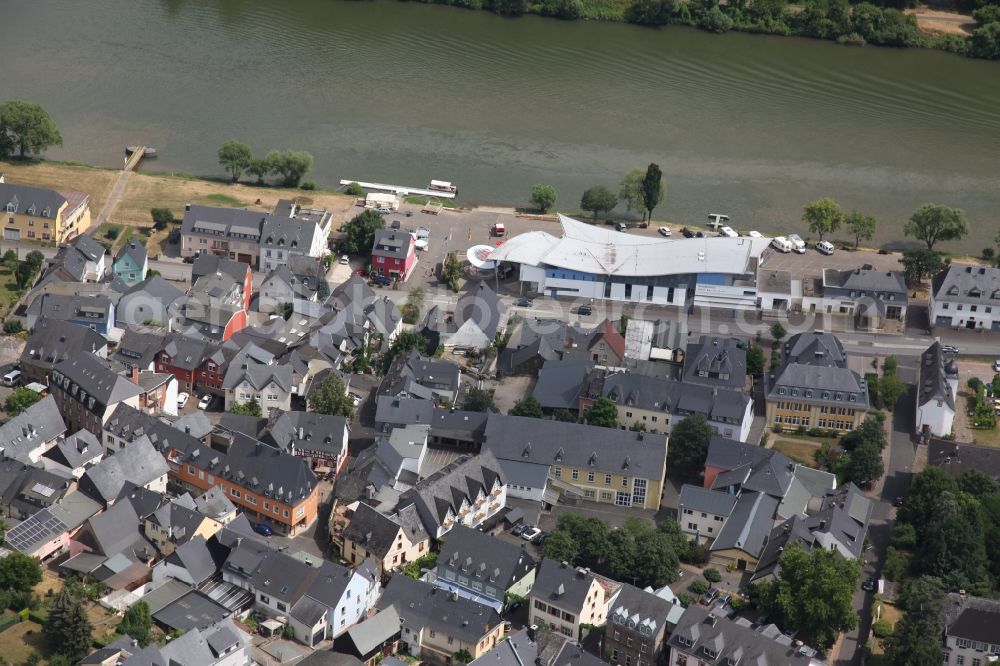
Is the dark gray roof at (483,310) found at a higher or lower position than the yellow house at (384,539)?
higher

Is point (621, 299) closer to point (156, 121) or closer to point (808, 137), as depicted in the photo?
point (808, 137)

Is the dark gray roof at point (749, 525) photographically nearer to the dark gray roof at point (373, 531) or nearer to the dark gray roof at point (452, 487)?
the dark gray roof at point (452, 487)

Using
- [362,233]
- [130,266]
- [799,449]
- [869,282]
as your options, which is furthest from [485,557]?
[869,282]

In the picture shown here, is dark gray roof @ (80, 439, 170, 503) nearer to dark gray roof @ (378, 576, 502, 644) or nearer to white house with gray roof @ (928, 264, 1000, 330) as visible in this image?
dark gray roof @ (378, 576, 502, 644)

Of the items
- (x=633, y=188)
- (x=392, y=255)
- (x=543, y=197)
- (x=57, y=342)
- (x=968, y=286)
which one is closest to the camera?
(x=57, y=342)

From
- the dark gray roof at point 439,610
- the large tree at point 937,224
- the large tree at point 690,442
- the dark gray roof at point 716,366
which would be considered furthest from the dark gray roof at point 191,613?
the large tree at point 937,224

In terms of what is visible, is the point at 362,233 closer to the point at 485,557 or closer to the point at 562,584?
the point at 485,557

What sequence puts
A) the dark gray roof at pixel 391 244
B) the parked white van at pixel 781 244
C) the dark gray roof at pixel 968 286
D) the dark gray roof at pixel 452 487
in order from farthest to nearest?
the parked white van at pixel 781 244 → the dark gray roof at pixel 391 244 → the dark gray roof at pixel 968 286 → the dark gray roof at pixel 452 487

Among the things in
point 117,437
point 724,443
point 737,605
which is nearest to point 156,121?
point 117,437
